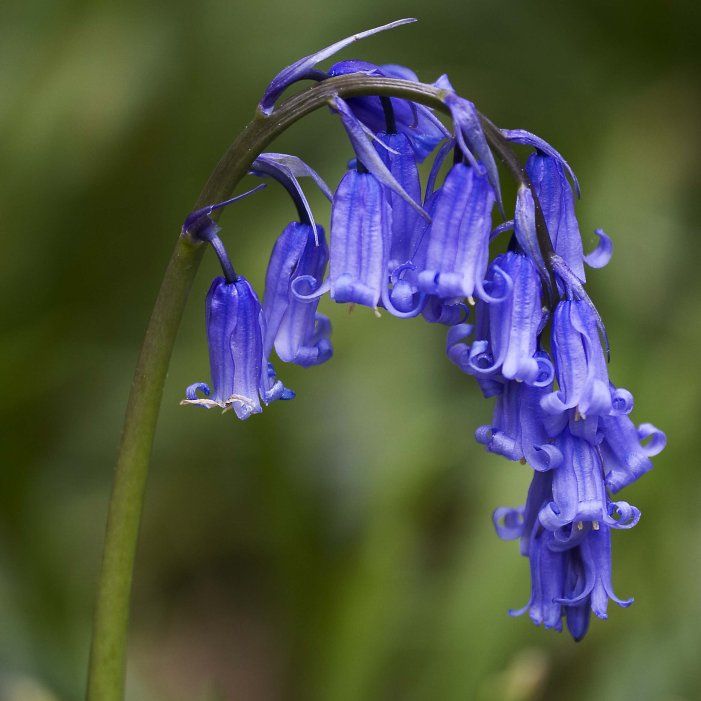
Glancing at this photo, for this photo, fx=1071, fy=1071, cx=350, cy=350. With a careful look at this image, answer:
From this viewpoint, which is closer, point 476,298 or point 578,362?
point 578,362

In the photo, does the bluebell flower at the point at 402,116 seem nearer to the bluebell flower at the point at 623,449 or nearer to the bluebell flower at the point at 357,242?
the bluebell flower at the point at 357,242

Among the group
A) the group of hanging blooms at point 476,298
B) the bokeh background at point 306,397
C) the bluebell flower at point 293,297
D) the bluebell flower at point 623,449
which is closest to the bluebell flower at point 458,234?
the group of hanging blooms at point 476,298

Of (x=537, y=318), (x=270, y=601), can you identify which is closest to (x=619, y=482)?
(x=537, y=318)

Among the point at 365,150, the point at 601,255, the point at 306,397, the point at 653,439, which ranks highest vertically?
the point at 365,150

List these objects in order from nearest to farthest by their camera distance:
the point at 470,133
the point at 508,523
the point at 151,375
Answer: the point at 470,133 < the point at 151,375 < the point at 508,523

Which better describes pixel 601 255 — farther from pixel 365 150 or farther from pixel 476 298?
pixel 365 150

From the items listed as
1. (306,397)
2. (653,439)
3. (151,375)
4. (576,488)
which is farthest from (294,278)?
(306,397)

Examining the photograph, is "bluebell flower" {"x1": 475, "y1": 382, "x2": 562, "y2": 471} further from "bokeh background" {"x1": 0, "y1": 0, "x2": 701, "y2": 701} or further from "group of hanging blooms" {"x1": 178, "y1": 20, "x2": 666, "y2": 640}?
"bokeh background" {"x1": 0, "y1": 0, "x2": 701, "y2": 701}
